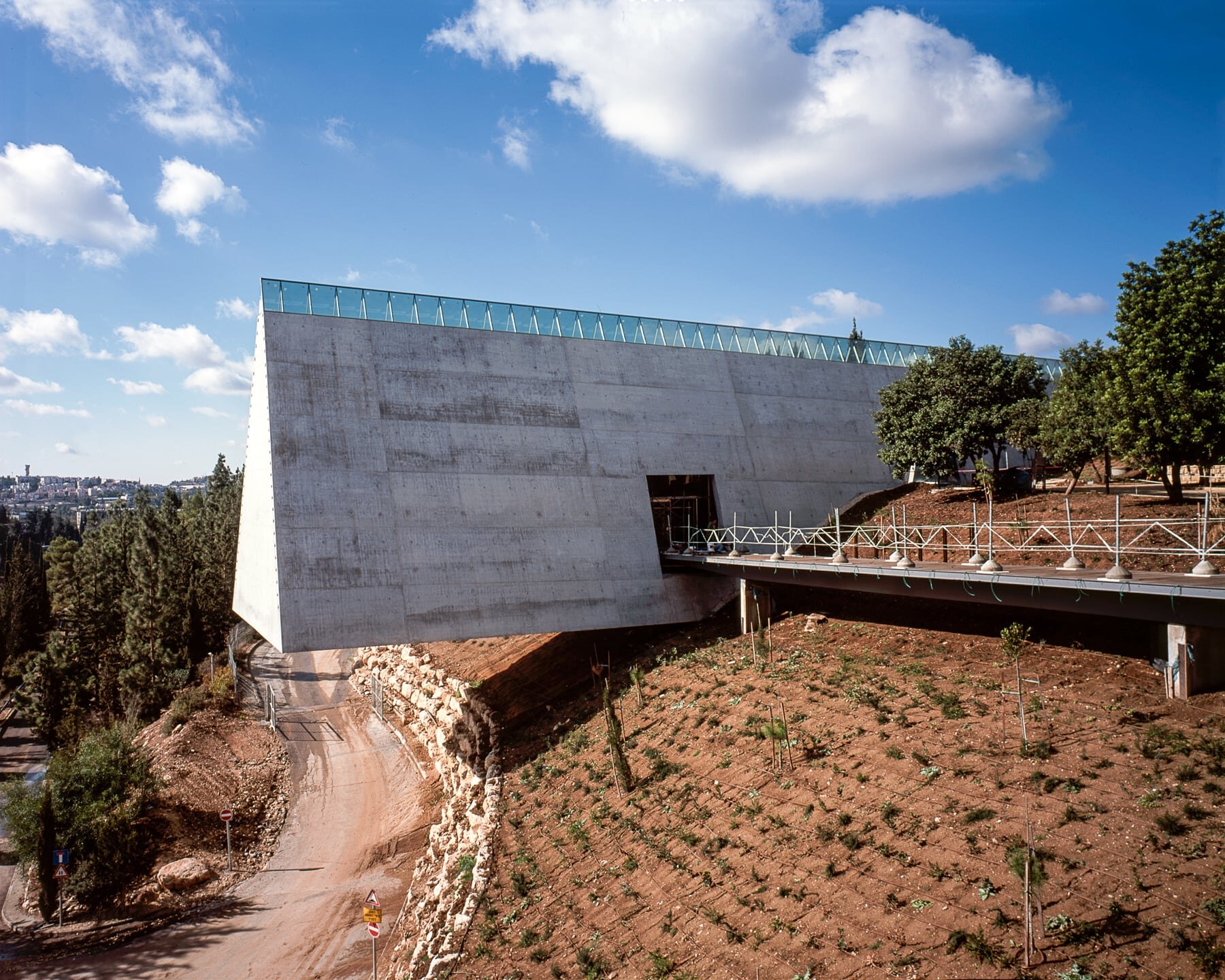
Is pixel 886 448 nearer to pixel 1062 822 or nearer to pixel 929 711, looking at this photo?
pixel 929 711

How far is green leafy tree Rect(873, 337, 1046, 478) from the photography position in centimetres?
3662

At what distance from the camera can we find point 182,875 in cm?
2548

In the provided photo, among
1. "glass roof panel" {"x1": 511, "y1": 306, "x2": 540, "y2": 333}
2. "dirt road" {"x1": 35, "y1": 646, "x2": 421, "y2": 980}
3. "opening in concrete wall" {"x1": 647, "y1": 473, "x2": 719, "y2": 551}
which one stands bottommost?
"dirt road" {"x1": 35, "y1": 646, "x2": 421, "y2": 980}

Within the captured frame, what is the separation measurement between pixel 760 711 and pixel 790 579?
23.8 feet

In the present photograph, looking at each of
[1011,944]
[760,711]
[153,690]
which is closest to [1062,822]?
[1011,944]

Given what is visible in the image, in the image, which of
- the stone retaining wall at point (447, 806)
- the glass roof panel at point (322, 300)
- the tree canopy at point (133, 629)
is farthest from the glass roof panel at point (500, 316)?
the tree canopy at point (133, 629)

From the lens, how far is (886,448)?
4022 centimetres

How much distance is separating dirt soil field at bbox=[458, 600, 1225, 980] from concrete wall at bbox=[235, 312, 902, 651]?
8411 millimetres

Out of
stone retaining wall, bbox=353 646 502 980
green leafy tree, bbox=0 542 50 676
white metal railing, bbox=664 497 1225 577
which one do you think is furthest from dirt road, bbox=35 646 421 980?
green leafy tree, bbox=0 542 50 676

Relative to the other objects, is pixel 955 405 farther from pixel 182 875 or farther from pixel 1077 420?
pixel 182 875

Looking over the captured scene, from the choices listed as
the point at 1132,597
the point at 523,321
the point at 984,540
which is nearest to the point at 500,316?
the point at 523,321

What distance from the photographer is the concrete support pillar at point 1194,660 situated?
15945 mm

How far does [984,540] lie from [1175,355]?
9883mm

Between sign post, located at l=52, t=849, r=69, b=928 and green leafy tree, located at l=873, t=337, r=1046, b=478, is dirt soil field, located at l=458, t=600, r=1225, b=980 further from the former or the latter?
green leafy tree, located at l=873, t=337, r=1046, b=478
